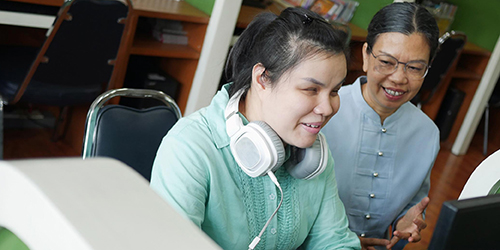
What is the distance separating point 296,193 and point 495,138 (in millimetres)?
4651

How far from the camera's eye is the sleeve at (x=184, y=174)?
104 cm

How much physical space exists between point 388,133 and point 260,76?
64 centimetres

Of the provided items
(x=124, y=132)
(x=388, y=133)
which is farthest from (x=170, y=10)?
(x=388, y=133)

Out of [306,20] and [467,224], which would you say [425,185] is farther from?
[467,224]

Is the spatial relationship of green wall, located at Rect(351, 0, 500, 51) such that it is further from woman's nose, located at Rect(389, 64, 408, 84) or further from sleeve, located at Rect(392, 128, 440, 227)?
woman's nose, located at Rect(389, 64, 408, 84)

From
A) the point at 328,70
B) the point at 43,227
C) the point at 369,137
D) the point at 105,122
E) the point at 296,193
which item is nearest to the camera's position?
the point at 43,227

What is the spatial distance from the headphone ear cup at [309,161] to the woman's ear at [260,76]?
173 millimetres

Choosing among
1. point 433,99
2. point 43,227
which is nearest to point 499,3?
point 433,99

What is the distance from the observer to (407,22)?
5.13 ft

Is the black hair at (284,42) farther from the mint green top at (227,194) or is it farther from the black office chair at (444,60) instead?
the black office chair at (444,60)

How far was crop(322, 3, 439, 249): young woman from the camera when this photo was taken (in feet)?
5.18

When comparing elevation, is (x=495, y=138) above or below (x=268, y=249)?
below

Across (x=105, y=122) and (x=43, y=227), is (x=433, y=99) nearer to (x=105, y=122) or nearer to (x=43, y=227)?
(x=105, y=122)

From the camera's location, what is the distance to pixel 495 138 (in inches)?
210
